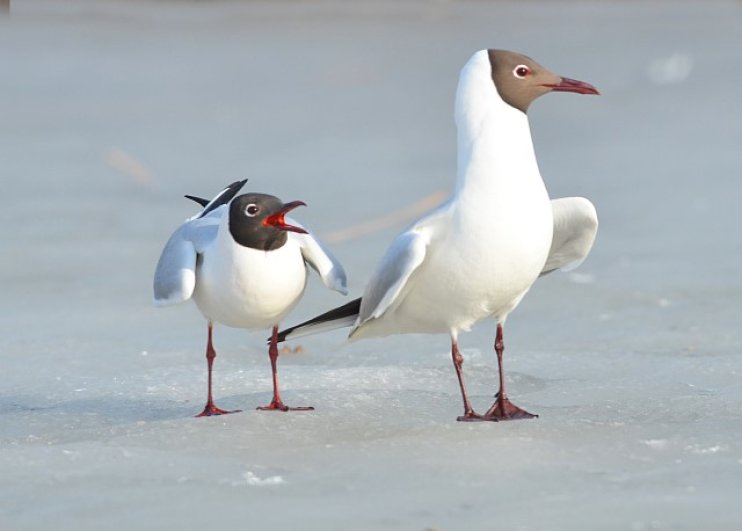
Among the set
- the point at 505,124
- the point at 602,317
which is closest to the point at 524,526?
the point at 505,124

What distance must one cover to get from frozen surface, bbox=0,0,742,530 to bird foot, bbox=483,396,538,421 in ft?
0.23

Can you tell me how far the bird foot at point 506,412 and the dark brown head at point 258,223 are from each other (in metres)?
0.78

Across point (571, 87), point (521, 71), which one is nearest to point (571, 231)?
point (571, 87)

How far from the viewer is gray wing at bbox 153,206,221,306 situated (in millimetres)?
4727

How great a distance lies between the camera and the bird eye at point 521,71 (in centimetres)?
463

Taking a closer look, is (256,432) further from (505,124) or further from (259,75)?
(259,75)

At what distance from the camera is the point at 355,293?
684 cm

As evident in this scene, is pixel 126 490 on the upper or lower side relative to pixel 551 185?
lower

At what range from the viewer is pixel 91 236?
8.29 m

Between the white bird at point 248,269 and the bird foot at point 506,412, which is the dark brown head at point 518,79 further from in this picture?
the bird foot at point 506,412

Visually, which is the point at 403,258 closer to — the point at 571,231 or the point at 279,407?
the point at 279,407

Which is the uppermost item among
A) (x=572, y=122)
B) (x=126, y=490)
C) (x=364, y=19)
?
(x=364, y=19)

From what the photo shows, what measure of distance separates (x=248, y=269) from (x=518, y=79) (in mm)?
991

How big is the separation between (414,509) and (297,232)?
1403 millimetres
